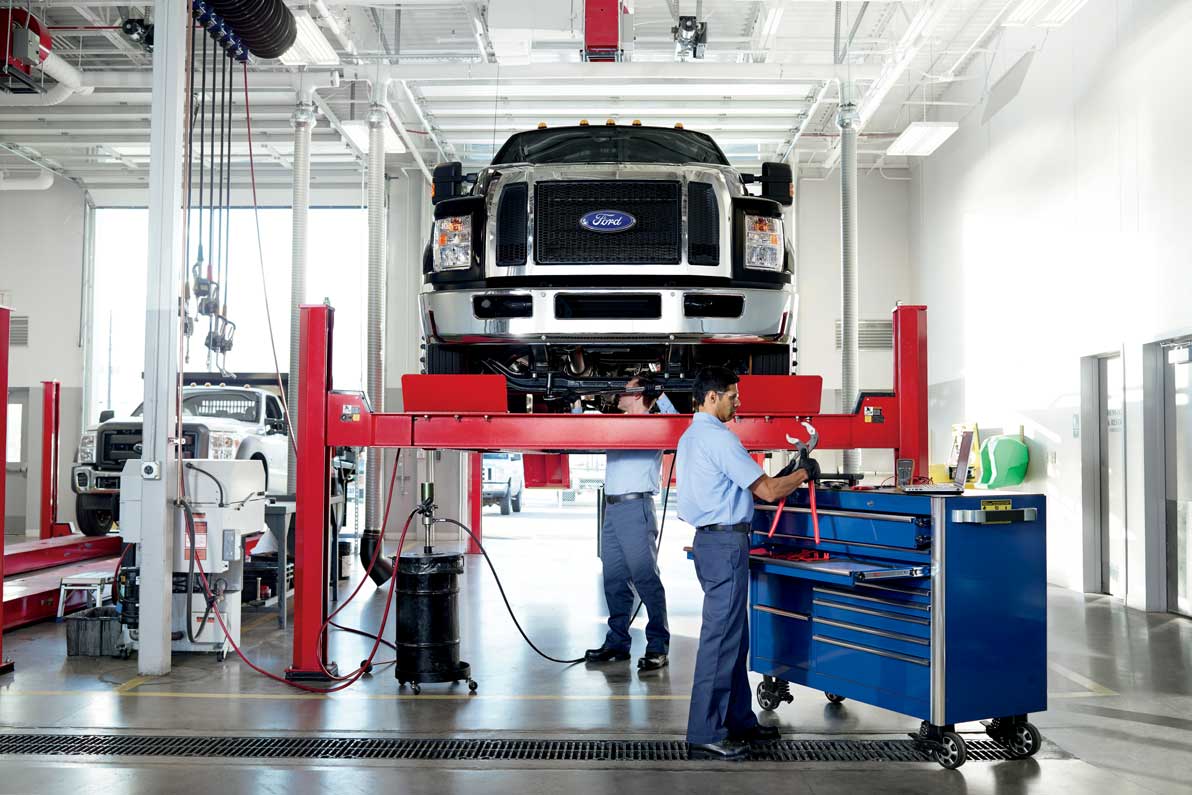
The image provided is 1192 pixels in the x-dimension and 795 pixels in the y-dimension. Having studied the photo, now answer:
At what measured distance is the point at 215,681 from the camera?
16.3ft

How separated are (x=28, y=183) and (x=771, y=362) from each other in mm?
12497

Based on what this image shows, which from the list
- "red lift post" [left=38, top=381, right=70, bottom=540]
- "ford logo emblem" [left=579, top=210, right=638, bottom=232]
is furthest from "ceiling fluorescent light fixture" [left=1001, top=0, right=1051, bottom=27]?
"red lift post" [left=38, top=381, right=70, bottom=540]

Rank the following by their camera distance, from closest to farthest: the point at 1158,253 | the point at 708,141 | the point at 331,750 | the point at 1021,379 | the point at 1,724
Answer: the point at 331,750
the point at 1,724
the point at 708,141
the point at 1158,253
the point at 1021,379

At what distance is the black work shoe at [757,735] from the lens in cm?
379

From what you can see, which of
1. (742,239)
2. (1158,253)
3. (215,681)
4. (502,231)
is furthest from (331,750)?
(1158,253)

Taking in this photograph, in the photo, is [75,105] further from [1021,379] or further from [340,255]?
[1021,379]

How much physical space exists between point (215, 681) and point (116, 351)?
1100 centimetres

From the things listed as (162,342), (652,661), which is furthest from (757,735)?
(162,342)

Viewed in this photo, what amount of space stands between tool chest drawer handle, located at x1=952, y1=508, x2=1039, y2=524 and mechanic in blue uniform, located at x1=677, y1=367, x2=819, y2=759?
1.84 ft

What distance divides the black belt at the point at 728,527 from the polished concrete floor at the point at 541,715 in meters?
0.88

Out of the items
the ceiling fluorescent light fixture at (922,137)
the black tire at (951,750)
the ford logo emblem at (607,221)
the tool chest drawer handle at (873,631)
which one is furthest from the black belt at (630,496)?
the ceiling fluorescent light fixture at (922,137)

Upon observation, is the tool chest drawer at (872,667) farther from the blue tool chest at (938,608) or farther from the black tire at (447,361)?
the black tire at (447,361)

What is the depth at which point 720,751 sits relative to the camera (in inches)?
143

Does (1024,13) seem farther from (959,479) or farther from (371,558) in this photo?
(371,558)
